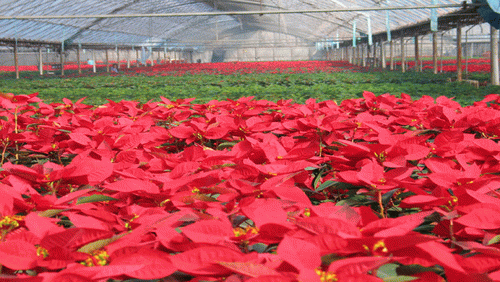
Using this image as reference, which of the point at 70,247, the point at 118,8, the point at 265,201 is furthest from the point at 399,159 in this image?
the point at 118,8

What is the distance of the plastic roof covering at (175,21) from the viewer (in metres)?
20.6

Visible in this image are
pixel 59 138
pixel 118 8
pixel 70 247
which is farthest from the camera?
pixel 118 8

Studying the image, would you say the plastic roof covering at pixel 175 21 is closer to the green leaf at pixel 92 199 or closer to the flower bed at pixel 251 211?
the flower bed at pixel 251 211

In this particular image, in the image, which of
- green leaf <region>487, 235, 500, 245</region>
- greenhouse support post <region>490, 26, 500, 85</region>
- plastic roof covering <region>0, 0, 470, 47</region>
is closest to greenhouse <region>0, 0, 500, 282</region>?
green leaf <region>487, 235, 500, 245</region>

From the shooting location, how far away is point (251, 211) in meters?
0.65

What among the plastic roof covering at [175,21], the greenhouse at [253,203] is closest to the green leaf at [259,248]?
the greenhouse at [253,203]

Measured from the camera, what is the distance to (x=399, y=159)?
Result: 38.1 inches

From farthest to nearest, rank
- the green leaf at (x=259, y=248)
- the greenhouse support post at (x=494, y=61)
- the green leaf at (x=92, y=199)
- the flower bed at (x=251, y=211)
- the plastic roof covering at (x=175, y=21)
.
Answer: the plastic roof covering at (x=175, y=21) < the greenhouse support post at (x=494, y=61) < the green leaf at (x=92, y=199) < the green leaf at (x=259, y=248) < the flower bed at (x=251, y=211)

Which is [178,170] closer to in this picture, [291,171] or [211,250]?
[291,171]

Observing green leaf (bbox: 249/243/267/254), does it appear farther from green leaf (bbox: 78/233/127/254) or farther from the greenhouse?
green leaf (bbox: 78/233/127/254)

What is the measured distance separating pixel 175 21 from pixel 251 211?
128 ft

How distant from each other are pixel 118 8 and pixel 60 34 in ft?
15.4

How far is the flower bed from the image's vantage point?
53 centimetres

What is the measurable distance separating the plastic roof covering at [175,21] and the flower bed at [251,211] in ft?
41.3
